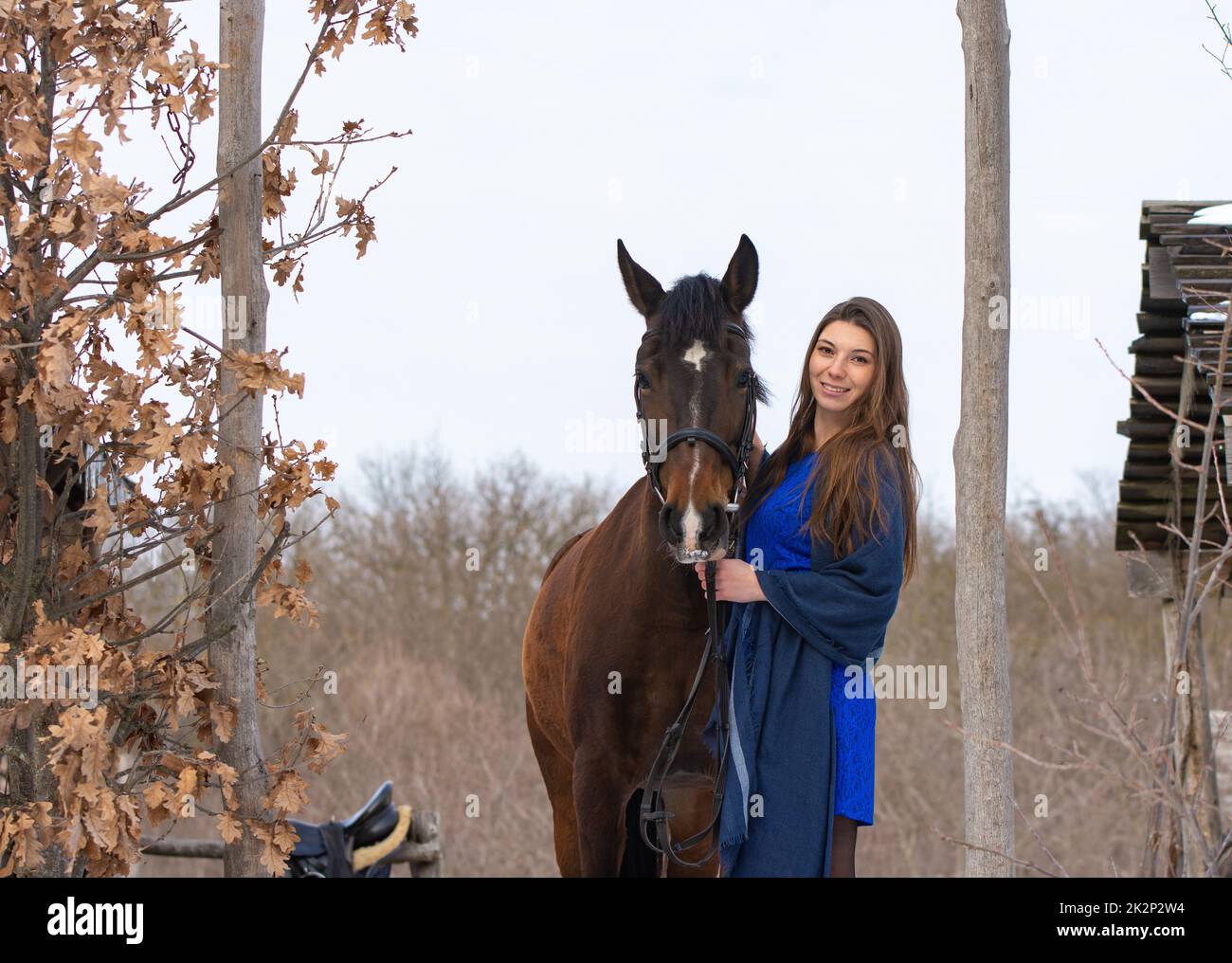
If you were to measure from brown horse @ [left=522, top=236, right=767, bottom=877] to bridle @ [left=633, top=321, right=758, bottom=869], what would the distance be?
0.10ft

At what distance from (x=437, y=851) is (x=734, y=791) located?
605 centimetres

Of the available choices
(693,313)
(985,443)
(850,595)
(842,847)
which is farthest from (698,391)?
(842,847)

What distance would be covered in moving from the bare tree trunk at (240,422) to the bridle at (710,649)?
119cm

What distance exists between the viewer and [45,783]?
405 cm

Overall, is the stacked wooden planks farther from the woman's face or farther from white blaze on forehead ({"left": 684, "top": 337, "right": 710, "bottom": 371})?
white blaze on forehead ({"left": 684, "top": 337, "right": 710, "bottom": 371})

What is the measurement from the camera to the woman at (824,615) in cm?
374

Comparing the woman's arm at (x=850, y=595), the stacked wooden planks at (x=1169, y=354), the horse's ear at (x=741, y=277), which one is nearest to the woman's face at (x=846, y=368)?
the woman's arm at (x=850, y=595)

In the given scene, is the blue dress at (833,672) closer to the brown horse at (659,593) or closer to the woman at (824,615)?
the woman at (824,615)

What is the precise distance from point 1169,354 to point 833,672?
500cm

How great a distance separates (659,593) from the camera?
4523 mm

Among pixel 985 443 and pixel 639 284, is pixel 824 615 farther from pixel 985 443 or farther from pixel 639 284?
pixel 639 284
